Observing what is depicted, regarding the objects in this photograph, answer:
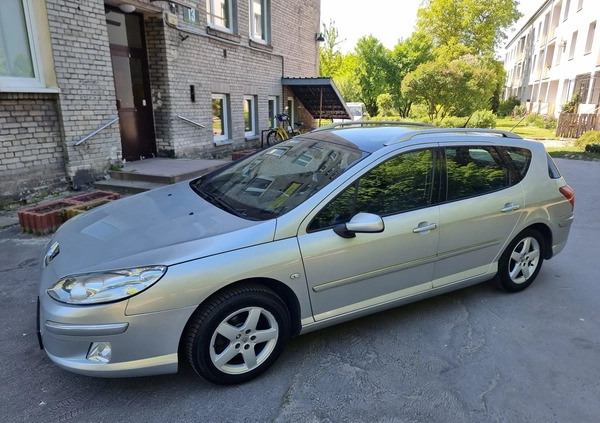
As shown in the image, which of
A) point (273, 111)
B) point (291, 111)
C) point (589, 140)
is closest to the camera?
point (273, 111)

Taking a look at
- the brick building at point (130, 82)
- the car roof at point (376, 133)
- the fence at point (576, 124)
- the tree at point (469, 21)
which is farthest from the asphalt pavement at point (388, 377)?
the tree at point (469, 21)

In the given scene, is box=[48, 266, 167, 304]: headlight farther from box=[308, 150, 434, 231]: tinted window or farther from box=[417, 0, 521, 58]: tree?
box=[417, 0, 521, 58]: tree

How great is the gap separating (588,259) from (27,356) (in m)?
5.65

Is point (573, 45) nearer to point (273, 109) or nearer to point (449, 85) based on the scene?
point (449, 85)

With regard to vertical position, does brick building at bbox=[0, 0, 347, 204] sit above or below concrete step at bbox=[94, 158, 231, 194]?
above

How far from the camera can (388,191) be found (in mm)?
2852

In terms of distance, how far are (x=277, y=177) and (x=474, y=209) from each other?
1618 millimetres

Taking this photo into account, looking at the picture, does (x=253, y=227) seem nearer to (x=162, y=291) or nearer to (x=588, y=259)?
(x=162, y=291)

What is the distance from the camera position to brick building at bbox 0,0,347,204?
19.1 feet

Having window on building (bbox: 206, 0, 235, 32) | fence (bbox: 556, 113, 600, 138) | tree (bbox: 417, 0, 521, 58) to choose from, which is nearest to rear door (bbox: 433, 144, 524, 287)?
window on building (bbox: 206, 0, 235, 32)

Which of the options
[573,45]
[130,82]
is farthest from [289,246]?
[573,45]

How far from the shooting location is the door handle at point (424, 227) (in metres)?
2.88

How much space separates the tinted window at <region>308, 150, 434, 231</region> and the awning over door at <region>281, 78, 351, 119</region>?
1071 cm

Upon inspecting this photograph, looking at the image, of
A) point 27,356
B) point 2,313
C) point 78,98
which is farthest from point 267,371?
point 78,98
